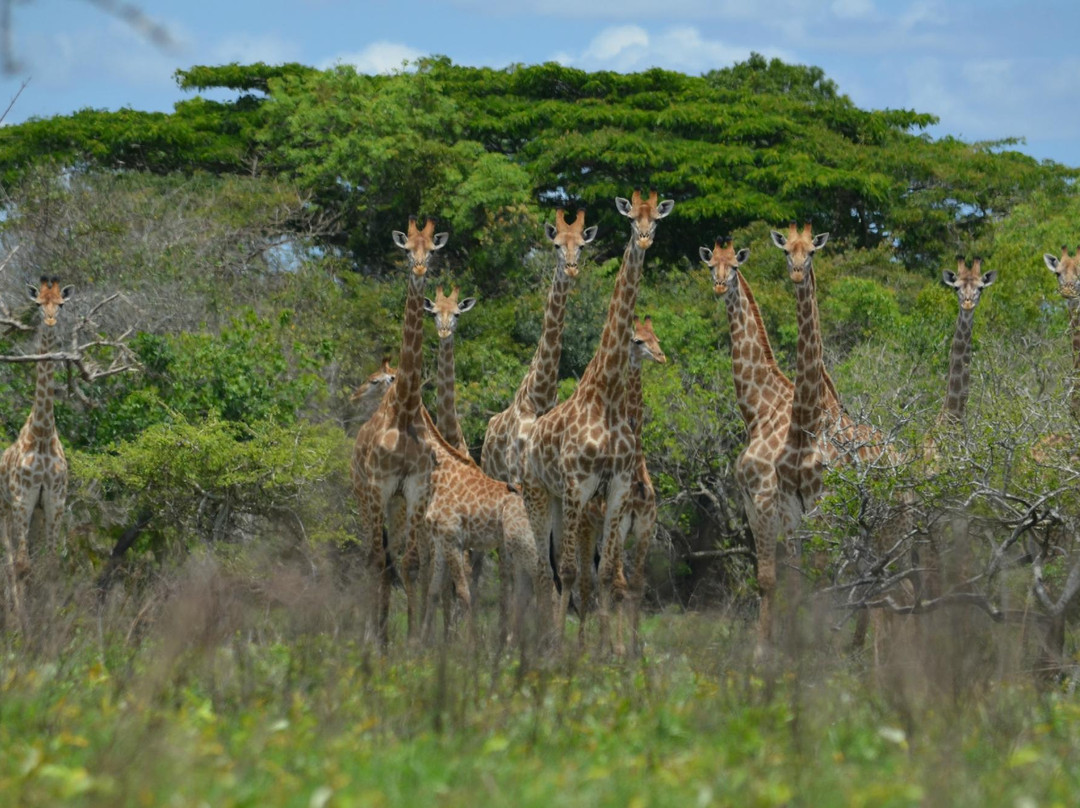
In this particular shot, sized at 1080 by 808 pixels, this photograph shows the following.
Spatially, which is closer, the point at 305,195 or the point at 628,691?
the point at 628,691

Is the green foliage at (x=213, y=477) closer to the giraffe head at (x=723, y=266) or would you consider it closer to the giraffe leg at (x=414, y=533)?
the giraffe leg at (x=414, y=533)

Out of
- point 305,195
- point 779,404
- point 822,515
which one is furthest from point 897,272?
point 822,515

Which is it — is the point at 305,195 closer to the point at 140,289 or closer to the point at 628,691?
the point at 140,289

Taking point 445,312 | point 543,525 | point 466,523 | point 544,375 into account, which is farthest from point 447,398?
point 543,525

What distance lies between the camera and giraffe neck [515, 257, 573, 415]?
1314 centimetres

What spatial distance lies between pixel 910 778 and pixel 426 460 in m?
7.77

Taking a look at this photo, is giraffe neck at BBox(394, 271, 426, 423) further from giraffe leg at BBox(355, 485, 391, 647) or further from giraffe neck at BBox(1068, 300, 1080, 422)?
giraffe neck at BBox(1068, 300, 1080, 422)

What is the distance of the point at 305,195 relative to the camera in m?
29.0

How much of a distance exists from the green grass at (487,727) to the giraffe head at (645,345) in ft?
13.3

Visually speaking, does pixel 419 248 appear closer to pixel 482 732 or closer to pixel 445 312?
pixel 445 312

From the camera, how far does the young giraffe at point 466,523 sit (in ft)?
41.3

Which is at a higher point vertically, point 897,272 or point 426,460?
point 897,272

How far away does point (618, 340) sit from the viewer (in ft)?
38.9

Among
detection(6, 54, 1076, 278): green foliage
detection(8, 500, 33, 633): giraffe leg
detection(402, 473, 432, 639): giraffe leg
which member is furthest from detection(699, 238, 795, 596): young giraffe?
detection(6, 54, 1076, 278): green foliage
